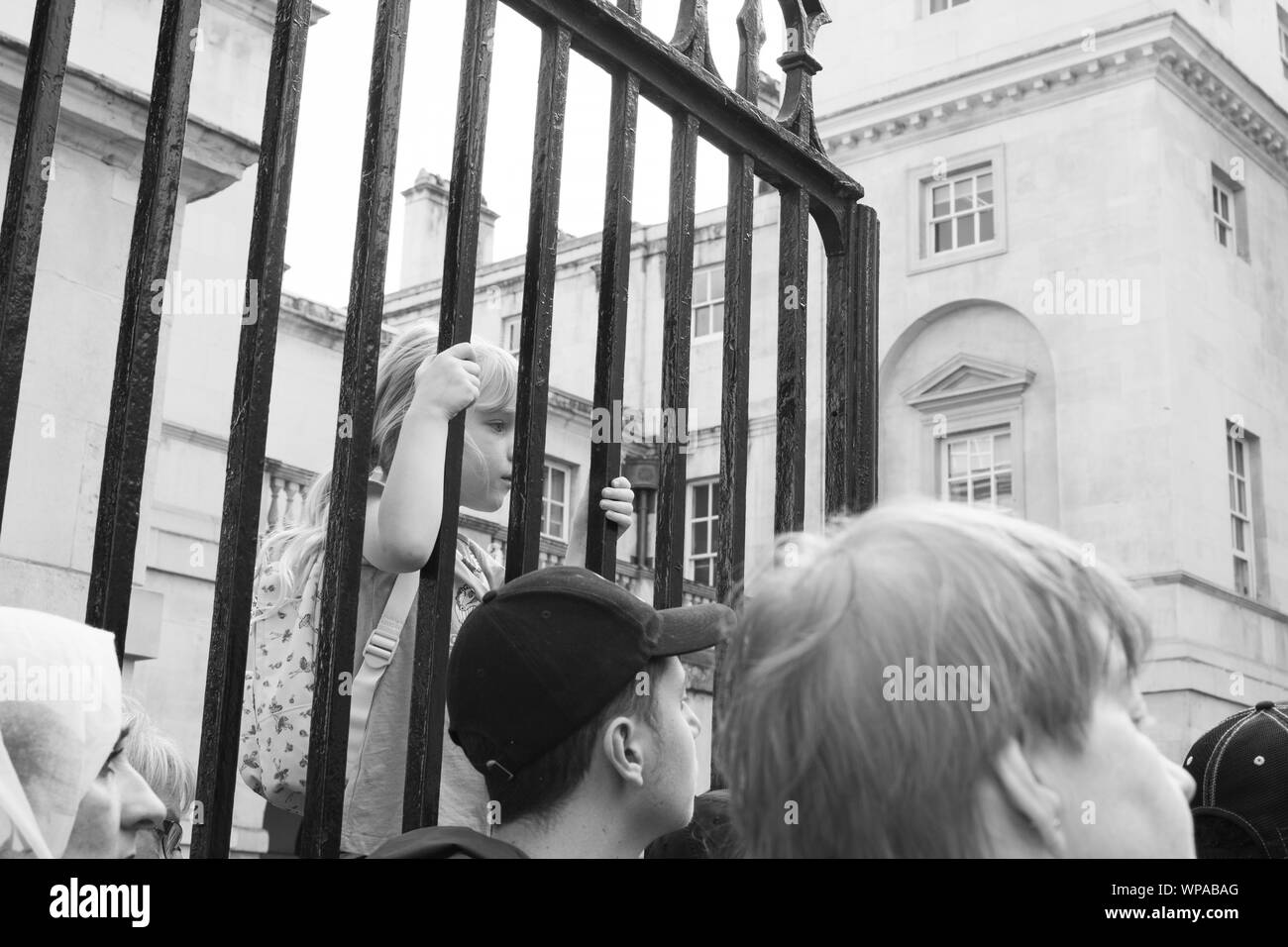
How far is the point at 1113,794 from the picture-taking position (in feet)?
4.24

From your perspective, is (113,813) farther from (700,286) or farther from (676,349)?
(700,286)

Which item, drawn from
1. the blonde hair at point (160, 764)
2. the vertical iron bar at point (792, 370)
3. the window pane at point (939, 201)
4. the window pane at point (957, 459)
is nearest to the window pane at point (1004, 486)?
the window pane at point (957, 459)

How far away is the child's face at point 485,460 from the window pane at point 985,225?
66.7 ft

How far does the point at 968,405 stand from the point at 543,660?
20504 mm

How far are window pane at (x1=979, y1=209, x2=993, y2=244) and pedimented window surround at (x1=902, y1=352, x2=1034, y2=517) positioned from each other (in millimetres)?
1955

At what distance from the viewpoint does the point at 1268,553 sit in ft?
70.3

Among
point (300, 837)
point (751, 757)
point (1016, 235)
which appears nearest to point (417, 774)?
point (300, 837)

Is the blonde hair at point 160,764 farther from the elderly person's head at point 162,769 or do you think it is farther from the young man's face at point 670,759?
the young man's face at point 670,759

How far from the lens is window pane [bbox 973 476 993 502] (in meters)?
21.5

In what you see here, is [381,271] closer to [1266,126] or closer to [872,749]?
[872,749]

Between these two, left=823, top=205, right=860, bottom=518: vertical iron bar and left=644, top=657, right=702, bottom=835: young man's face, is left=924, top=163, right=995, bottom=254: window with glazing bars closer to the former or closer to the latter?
left=823, top=205, right=860, bottom=518: vertical iron bar

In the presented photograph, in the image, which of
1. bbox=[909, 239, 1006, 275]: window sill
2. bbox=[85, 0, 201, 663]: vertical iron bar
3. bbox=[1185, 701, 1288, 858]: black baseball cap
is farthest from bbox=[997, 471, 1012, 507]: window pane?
bbox=[85, 0, 201, 663]: vertical iron bar

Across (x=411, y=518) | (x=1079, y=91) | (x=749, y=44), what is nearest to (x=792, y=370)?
(x=749, y=44)
